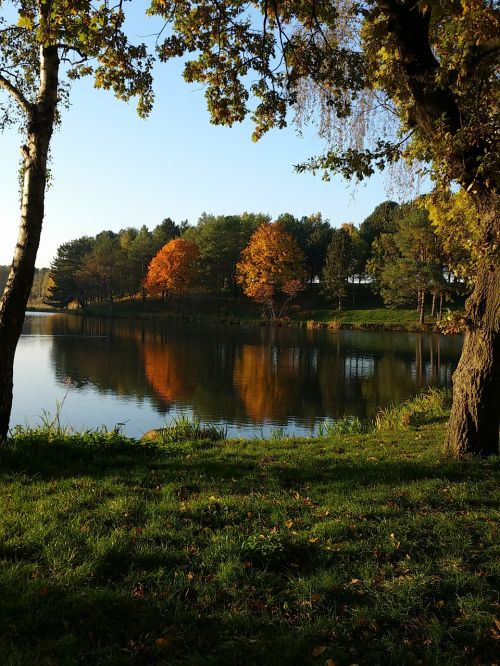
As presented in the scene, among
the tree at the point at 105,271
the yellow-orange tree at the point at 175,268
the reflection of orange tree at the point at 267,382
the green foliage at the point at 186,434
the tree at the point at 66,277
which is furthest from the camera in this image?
the tree at the point at 66,277

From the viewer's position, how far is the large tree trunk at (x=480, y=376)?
7.44 meters

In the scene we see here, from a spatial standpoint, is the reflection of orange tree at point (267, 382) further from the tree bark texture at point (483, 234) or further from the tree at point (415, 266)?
the tree at point (415, 266)

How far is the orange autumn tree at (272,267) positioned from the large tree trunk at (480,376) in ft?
180

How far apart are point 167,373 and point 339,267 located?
4457 cm

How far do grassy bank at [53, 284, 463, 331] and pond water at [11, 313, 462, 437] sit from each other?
15509 millimetres

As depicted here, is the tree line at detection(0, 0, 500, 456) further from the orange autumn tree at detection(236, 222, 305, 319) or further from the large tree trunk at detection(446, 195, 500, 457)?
the orange autumn tree at detection(236, 222, 305, 319)

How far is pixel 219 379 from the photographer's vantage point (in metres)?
23.0

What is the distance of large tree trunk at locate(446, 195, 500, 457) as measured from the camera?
7438 mm

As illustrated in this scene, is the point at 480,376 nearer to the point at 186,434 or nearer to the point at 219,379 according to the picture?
the point at 186,434

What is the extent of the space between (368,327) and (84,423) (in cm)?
4372

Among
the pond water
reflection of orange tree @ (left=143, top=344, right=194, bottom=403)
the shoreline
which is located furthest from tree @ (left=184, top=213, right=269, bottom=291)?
reflection of orange tree @ (left=143, top=344, right=194, bottom=403)

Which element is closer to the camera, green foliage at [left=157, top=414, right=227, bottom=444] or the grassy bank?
green foliage at [left=157, top=414, right=227, bottom=444]

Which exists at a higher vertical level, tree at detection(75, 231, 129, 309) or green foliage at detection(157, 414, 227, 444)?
tree at detection(75, 231, 129, 309)

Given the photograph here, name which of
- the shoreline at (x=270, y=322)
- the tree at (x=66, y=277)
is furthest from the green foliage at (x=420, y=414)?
the tree at (x=66, y=277)
